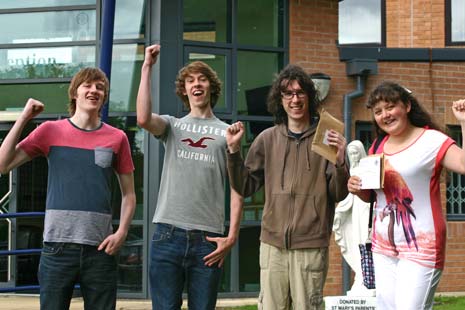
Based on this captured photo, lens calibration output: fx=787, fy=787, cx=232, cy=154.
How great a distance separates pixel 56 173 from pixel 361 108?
7627 mm

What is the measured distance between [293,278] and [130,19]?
23.0 feet

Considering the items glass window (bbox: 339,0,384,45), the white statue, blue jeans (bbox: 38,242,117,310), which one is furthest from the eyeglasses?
glass window (bbox: 339,0,384,45)


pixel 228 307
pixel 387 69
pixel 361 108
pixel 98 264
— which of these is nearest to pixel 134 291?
pixel 228 307

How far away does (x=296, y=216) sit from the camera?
432cm

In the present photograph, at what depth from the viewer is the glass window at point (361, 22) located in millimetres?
13195

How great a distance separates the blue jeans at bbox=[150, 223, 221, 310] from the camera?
14.5 feet

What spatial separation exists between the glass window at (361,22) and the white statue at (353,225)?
473 cm

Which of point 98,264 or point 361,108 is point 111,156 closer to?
point 98,264

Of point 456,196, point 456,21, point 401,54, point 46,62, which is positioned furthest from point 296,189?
point 456,21

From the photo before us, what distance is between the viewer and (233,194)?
463cm

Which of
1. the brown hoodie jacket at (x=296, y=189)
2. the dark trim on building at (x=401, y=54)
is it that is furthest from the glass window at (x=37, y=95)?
the brown hoodie jacket at (x=296, y=189)

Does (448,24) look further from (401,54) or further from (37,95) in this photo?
(37,95)

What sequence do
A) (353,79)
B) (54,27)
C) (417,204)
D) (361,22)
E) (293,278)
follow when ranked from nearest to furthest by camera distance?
(417,204), (293,278), (54,27), (353,79), (361,22)

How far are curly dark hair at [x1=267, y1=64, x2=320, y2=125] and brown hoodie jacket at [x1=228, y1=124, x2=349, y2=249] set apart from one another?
111mm
